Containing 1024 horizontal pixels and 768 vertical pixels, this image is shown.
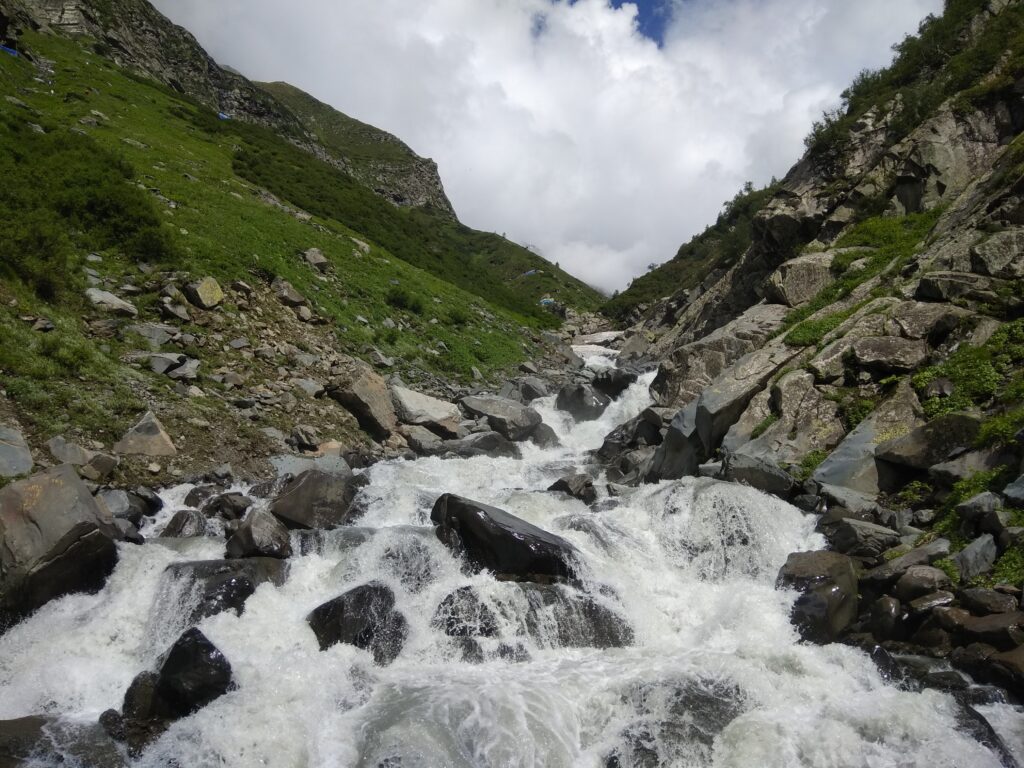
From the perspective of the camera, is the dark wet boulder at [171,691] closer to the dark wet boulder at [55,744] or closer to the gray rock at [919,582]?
the dark wet boulder at [55,744]

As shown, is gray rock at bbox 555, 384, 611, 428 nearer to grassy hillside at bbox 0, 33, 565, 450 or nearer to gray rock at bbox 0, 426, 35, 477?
grassy hillside at bbox 0, 33, 565, 450

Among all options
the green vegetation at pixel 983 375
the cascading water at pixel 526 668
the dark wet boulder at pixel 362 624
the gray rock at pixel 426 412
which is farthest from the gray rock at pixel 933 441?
the gray rock at pixel 426 412

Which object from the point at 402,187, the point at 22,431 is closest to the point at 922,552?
the point at 22,431

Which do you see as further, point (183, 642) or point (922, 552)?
point (922, 552)

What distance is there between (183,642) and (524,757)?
17.0 ft

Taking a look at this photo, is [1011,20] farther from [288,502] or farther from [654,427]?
[288,502]

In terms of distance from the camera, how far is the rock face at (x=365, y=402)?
66.2 ft

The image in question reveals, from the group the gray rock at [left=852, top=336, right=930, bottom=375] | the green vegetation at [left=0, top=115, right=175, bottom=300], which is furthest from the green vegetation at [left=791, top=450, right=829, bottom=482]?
the green vegetation at [left=0, top=115, right=175, bottom=300]

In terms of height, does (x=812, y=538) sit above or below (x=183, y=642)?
above

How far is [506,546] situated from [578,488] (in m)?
5.63

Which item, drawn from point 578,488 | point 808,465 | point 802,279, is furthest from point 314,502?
point 802,279

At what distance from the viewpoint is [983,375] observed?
13.3m

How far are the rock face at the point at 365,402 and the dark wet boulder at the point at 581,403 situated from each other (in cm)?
998

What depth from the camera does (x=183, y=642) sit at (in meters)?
8.41
